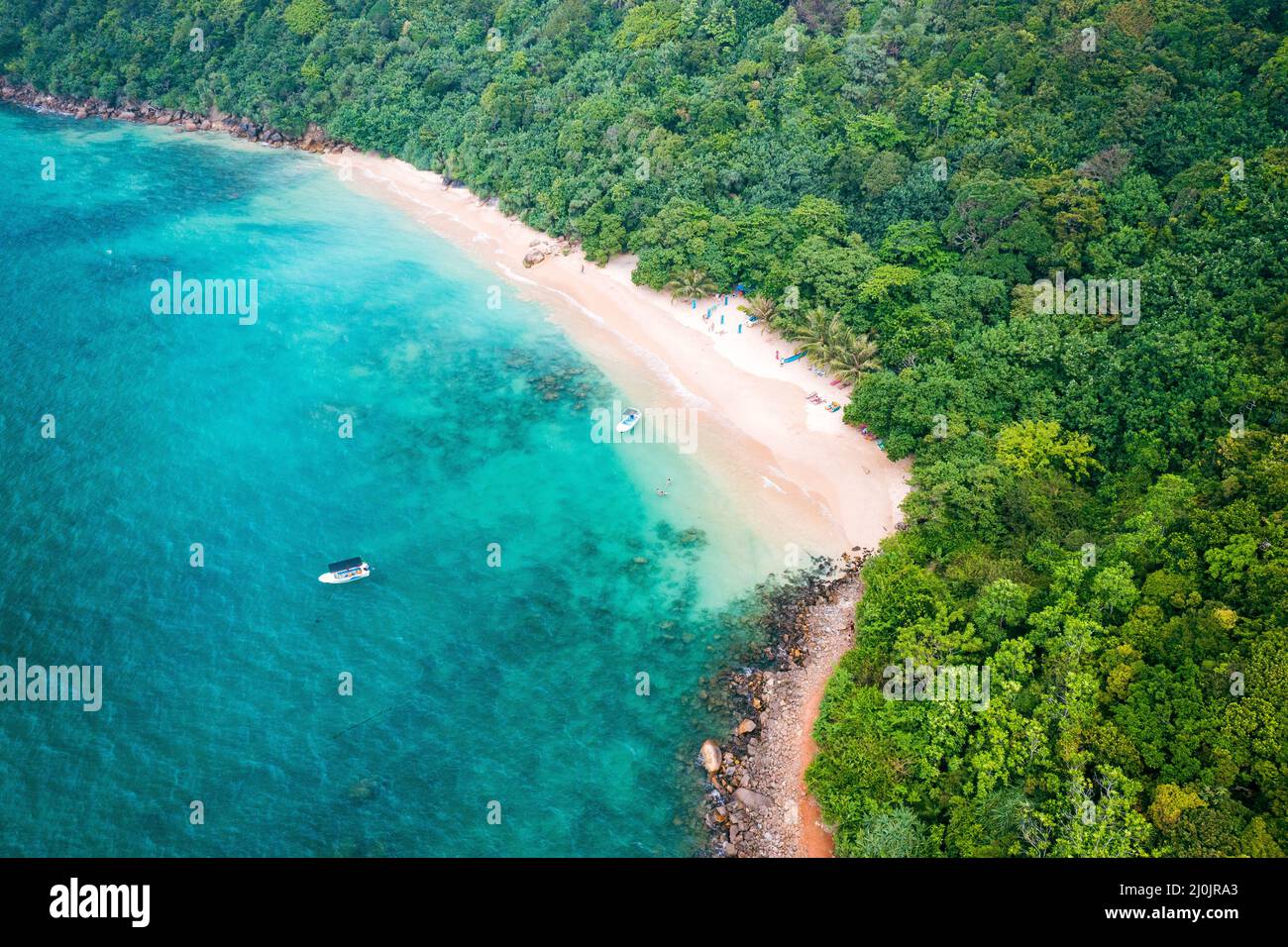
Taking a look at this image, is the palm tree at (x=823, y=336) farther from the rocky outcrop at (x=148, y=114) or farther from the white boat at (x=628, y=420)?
the rocky outcrop at (x=148, y=114)

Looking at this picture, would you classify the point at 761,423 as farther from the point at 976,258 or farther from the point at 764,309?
the point at 976,258

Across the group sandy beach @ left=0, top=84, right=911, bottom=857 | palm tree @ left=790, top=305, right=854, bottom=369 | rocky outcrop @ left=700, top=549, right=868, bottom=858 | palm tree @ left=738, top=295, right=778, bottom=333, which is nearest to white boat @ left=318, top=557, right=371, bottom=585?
rocky outcrop @ left=700, top=549, right=868, bottom=858

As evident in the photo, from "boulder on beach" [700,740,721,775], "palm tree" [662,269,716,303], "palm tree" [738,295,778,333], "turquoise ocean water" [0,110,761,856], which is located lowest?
"boulder on beach" [700,740,721,775]

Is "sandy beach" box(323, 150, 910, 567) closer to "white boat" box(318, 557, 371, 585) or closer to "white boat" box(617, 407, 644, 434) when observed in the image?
"white boat" box(617, 407, 644, 434)

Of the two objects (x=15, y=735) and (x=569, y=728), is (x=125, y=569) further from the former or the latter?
(x=569, y=728)

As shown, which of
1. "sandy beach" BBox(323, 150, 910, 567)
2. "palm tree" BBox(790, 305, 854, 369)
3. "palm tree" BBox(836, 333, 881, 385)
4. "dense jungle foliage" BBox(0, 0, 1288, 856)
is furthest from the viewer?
"palm tree" BBox(790, 305, 854, 369)
